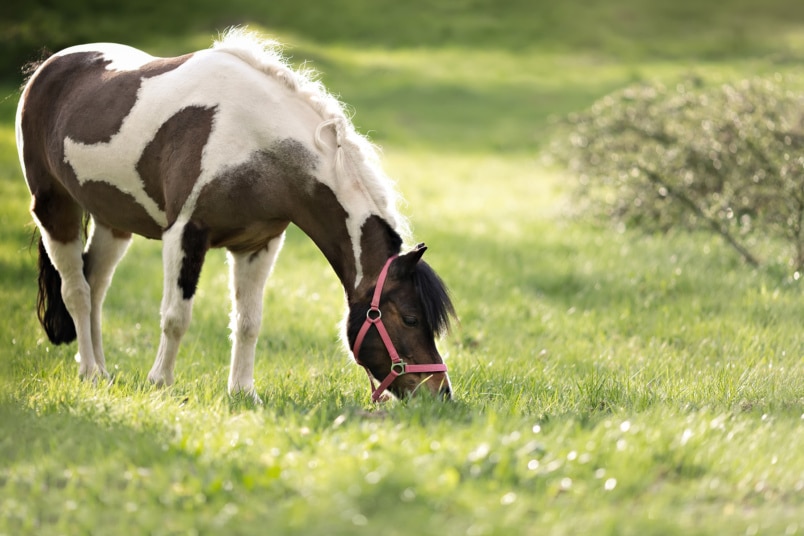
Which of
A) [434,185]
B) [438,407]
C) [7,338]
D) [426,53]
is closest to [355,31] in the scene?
[426,53]

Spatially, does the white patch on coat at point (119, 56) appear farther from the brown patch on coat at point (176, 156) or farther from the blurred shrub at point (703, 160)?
the blurred shrub at point (703, 160)

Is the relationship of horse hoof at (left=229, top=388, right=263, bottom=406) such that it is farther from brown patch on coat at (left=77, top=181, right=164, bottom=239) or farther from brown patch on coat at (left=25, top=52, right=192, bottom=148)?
brown patch on coat at (left=25, top=52, right=192, bottom=148)

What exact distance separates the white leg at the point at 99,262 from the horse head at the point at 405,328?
2509 mm

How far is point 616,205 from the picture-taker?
37.0 ft

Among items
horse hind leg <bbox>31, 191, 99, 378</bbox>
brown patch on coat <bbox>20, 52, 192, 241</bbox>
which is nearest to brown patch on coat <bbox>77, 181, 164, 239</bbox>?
brown patch on coat <bbox>20, 52, 192, 241</bbox>

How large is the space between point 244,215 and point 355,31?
3239 cm

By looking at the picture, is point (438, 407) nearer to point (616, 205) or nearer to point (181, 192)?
point (181, 192)

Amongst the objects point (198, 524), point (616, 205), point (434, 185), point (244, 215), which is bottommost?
point (434, 185)

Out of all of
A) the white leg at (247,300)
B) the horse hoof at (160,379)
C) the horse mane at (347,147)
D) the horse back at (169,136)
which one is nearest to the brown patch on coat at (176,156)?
the horse back at (169,136)

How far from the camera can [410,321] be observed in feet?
16.2

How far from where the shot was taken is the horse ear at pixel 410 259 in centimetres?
485

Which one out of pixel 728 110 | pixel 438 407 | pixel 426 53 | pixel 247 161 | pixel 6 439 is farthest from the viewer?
pixel 426 53

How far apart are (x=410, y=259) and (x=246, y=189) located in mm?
1017

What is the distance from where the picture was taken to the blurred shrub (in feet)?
28.5
